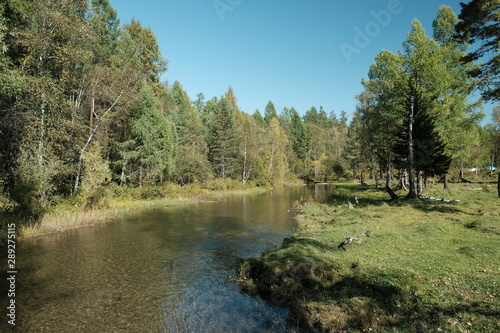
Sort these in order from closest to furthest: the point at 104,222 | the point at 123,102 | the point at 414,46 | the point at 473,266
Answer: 1. the point at 473,266
2. the point at 104,222
3. the point at 414,46
4. the point at 123,102

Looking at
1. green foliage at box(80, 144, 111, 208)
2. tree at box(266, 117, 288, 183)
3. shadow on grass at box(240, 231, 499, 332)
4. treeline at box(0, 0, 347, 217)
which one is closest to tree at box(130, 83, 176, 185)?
treeline at box(0, 0, 347, 217)

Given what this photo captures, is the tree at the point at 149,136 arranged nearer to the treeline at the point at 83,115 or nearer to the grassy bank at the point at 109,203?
the treeline at the point at 83,115

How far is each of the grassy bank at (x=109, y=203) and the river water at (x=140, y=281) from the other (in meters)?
1.25

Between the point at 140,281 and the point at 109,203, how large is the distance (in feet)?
62.5

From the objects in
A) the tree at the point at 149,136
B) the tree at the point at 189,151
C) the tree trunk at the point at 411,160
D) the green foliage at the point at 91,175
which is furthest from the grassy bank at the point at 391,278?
the tree at the point at 189,151

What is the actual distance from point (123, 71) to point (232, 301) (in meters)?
27.0

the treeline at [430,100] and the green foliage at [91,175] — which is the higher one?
the treeline at [430,100]

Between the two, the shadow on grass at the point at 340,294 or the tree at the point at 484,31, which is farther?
the tree at the point at 484,31

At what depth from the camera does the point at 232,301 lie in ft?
31.1

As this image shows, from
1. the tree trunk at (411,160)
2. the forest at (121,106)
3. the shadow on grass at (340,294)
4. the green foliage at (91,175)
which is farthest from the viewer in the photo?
the tree trunk at (411,160)

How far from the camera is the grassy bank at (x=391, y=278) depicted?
6.79 meters

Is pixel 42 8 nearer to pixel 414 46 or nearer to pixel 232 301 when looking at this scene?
pixel 232 301

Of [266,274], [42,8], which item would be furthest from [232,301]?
[42,8]

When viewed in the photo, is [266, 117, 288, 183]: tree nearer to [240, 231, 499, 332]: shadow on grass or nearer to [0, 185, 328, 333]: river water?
[0, 185, 328, 333]: river water
